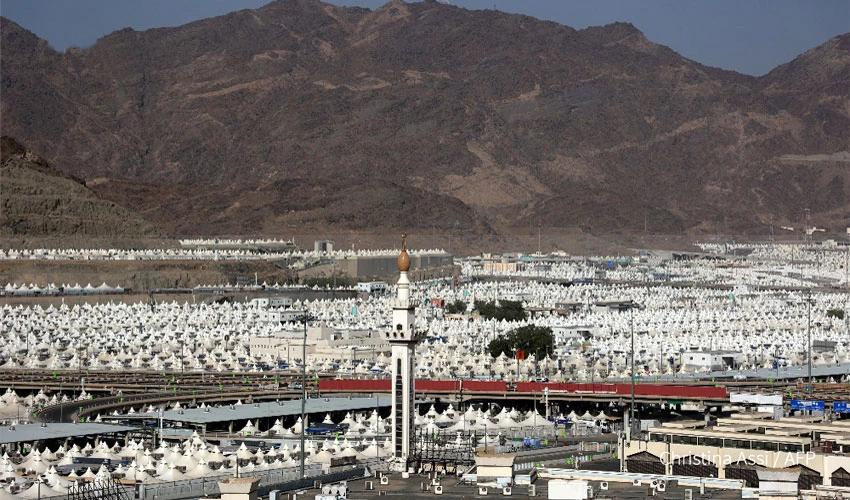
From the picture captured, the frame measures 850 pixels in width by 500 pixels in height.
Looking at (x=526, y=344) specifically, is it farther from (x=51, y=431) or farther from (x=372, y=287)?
(x=372, y=287)

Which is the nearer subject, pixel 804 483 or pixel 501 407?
pixel 804 483

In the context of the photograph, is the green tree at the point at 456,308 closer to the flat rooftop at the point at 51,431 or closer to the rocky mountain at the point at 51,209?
the rocky mountain at the point at 51,209

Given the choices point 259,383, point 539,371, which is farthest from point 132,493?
point 539,371

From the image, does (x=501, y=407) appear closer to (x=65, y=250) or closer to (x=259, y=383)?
(x=259, y=383)

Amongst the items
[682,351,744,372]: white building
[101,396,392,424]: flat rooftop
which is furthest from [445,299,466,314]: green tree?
[101,396,392,424]: flat rooftop

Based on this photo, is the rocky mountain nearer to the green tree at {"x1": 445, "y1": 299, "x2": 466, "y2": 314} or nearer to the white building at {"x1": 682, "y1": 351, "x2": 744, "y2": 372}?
the green tree at {"x1": 445, "y1": 299, "x2": 466, "y2": 314}

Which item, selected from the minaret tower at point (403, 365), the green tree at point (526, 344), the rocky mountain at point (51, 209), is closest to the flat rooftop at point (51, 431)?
the minaret tower at point (403, 365)
